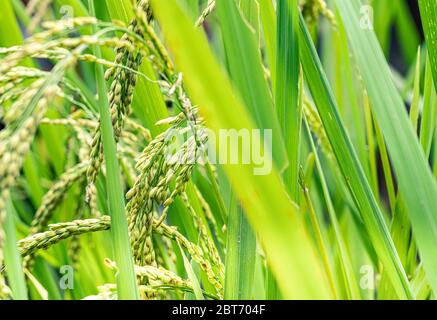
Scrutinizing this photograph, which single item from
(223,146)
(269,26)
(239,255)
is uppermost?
(269,26)

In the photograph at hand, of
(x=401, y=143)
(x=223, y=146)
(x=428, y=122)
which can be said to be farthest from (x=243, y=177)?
(x=428, y=122)

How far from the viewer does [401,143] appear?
0.69 metres

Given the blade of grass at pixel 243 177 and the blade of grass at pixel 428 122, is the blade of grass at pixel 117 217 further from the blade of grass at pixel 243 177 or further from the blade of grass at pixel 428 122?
the blade of grass at pixel 428 122

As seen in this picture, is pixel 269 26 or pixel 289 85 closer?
pixel 289 85

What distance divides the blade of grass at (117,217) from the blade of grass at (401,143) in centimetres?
25

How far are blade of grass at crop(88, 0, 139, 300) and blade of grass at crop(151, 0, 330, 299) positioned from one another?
0.47ft

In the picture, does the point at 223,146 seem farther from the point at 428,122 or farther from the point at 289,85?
the point at 428,122

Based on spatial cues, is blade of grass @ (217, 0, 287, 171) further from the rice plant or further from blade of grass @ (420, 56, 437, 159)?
blade of grass @ (420, 56, 437, 159)

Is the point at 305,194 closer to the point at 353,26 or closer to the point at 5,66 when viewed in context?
the point at 353,26

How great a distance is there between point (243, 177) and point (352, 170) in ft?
0.83

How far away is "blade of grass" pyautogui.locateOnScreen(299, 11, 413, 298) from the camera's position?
2.27 feet

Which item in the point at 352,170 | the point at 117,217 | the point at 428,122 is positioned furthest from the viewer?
the point at 428,122

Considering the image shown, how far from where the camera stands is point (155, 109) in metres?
0.82

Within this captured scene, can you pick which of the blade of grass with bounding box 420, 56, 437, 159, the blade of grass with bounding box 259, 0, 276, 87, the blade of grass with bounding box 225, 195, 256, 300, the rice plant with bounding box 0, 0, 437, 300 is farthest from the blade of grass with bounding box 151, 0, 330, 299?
the blade of grass with bounding box 420, 56, 437, 159
